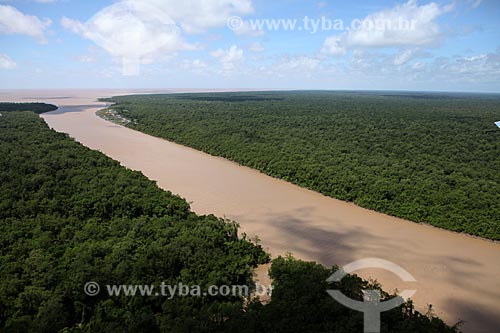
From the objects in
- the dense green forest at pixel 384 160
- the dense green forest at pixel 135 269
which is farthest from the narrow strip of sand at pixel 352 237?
the dense green forest at pixel 135 269

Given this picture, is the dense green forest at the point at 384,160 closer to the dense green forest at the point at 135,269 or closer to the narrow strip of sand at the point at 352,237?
the narrow strip of sand at the point at 352,237

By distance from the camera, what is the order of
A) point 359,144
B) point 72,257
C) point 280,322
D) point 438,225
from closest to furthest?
1. point 280,322
2. point 72,257
3. point 438,225
4. point 359,144

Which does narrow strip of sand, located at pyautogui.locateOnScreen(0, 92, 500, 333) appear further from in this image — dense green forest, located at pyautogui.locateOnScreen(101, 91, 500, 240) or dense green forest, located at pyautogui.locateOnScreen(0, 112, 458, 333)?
dense green forest, located at pyautogui.locateOnScreen(0, 112, 458, 333)

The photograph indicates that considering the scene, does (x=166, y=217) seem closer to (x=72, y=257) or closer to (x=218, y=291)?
(x=72, y=257)

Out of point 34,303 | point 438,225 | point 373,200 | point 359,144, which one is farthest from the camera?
point 359,144

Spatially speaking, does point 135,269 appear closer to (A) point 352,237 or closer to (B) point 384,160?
(A) point 352,237

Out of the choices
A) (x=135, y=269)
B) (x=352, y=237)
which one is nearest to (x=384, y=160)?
(x=352, y=237)

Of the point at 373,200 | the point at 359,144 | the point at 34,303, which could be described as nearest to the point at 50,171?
the point at 34,303
